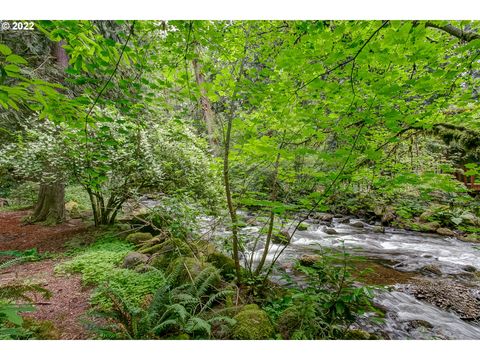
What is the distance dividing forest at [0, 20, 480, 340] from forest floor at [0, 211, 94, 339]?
0.03m

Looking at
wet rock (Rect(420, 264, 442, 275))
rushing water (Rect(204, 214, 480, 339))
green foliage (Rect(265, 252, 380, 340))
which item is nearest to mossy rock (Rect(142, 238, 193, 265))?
rushing water (Rect(204, 214, 480, 339))

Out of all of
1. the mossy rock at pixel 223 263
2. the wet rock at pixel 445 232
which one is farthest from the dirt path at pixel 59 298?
the wet rock at pixel 445 232

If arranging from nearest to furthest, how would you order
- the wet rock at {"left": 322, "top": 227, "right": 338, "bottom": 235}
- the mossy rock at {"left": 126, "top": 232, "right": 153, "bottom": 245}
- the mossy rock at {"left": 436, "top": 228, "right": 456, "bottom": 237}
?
the mossy rock at {"left": 126, "top": 232, "right": 153, "bottom": 245}
the mossy rock at {"left": 436, "top": 228, "right": 456, "bottom": 237}
the wet rock at {"left": 322, "top": 227, "right": 338, "bottom": 235}

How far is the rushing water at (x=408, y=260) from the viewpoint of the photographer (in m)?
2.86

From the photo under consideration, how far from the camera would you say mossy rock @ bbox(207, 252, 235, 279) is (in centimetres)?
335

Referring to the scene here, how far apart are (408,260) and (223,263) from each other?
3.96 meters

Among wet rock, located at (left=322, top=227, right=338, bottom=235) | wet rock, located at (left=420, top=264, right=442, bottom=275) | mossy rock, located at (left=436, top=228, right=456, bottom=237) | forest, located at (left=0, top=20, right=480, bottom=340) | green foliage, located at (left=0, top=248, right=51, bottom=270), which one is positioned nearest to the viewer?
green foliage, located at (left=0, top=248, right=51, bottom=270)

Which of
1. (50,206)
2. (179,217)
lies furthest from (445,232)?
(50,206)

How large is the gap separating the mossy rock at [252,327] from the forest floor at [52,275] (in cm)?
131

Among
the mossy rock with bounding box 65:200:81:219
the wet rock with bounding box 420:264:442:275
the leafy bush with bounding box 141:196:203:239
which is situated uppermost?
the leafy bush with bounding box 141:196:203:239

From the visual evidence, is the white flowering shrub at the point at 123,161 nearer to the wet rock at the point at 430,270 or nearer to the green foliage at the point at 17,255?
the green foliage at the point at 17,255

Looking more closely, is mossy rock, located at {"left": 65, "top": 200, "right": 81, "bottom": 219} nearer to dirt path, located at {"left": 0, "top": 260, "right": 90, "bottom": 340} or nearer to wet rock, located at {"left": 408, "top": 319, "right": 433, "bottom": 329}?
dirt path, located at {"left": 0, "top": 260, "right": 90, "bottom": 340}

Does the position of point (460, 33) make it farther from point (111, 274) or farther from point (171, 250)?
point (111, 274)
